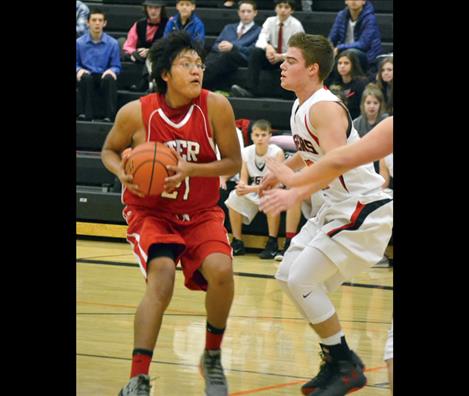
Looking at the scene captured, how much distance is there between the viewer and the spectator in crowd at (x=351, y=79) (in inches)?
440

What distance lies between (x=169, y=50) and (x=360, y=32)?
7057 mm

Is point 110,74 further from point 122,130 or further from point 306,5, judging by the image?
point 122,130

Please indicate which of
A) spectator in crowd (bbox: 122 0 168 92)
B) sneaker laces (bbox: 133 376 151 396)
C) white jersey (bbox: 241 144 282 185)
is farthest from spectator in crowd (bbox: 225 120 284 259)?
sneaker laces (bbox: 133 376 151 396)

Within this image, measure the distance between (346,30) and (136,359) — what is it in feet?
26.7

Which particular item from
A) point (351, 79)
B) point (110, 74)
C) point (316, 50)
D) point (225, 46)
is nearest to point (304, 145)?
point (316, 50)

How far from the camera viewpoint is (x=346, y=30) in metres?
12.1

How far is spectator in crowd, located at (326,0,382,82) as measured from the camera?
11.9 meters

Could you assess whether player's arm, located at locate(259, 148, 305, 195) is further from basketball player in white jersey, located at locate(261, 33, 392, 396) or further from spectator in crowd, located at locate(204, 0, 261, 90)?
spectator in crowd, located at locate(204, 0, 261, 90)

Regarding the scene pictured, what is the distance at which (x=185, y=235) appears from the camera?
507 centimetres

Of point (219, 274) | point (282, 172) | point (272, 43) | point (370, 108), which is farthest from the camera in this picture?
point (272, 43)
